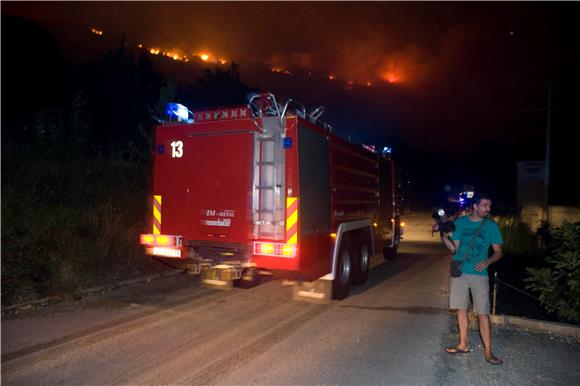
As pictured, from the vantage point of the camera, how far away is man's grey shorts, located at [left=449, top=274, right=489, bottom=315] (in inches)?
187

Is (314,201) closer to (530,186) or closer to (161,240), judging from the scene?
(161,240)

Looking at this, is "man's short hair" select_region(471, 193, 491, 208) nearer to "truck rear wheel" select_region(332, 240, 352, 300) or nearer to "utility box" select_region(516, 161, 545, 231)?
"truck rear wheel" select_region(332, 240, 352, 300)

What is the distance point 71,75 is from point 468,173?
47.8 meters

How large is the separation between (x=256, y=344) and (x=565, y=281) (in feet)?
14.8

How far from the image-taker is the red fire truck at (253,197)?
631cm

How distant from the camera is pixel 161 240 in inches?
281

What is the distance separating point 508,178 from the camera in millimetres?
47562

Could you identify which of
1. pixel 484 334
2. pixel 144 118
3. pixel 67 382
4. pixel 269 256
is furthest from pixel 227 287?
pixel 144 118

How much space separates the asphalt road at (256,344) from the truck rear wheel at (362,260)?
0.85m

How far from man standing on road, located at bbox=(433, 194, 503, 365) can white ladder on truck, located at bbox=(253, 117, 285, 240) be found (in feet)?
8.02

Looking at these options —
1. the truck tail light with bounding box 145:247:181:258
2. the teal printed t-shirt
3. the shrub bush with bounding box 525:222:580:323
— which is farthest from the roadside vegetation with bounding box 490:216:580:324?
the truck tail light with bounding box 145:247:181:258

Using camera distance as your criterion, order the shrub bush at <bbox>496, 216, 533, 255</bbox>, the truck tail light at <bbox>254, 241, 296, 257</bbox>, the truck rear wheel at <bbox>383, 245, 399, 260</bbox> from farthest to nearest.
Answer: the shrub bush at <bbox>496, 216, 533, 255</bbox> → the truck rear wheel at <bbox>383, 245, 399, 260</bbox> → the truck tail light at <bbox>254, 241, 296, 257</bbox>

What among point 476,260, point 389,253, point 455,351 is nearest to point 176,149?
point 476,260

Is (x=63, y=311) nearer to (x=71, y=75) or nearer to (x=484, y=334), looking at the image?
(x=484, y=334)
